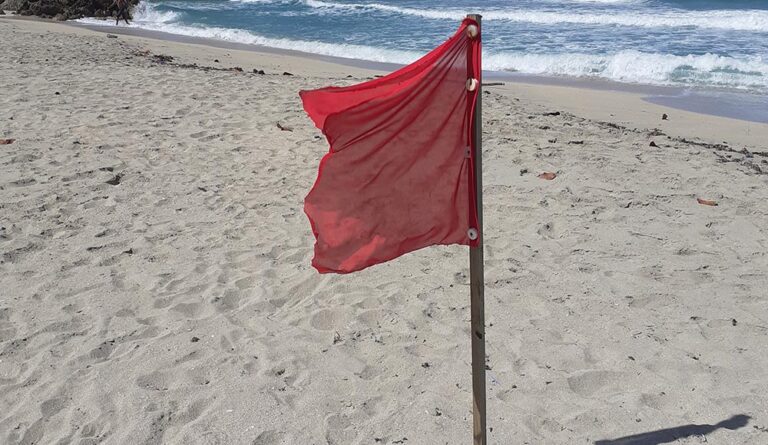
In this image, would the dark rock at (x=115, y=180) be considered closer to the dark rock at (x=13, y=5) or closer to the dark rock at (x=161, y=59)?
the dark rock at (x=161, y=59)

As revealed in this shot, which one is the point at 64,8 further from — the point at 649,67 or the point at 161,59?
the point at 649,67

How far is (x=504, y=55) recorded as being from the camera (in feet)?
54.3

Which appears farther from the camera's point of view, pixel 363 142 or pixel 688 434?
pixel 688 434

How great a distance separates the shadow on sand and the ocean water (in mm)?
10890

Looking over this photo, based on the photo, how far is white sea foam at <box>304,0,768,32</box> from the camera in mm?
20922

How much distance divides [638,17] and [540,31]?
4279 mm

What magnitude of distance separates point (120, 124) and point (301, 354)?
5.11 meters

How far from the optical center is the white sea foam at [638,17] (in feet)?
68.6

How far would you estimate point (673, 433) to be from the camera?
132 inches

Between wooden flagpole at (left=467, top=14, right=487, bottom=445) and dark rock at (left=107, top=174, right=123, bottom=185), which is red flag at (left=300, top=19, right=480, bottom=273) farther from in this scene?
dark rock at (left=107, top=174, right=123, bottom=185)

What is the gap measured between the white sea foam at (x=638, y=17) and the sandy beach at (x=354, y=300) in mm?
14695

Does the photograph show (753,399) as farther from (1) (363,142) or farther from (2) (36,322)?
(2) (36,322)

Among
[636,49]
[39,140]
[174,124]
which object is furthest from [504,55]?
[39,140]

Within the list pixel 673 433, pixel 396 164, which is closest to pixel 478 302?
pixel 396 164
